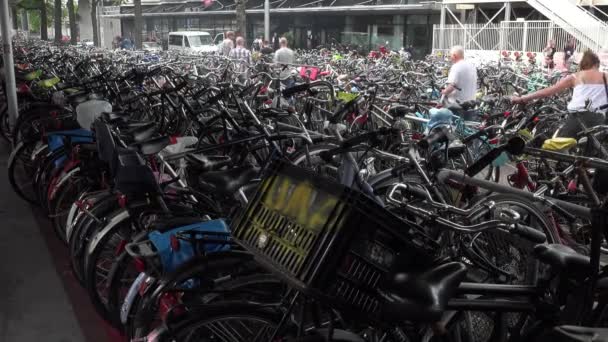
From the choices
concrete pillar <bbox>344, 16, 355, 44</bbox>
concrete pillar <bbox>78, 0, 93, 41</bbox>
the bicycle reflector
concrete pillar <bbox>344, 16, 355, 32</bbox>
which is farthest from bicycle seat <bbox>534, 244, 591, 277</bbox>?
concrete pillar <bbox>78, 0, 93, 41</bbox>

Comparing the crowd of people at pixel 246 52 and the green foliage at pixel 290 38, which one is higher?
the green foliage at pixel 290 38

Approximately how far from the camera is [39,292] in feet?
13.1

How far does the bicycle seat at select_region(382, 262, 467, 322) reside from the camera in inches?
63.4

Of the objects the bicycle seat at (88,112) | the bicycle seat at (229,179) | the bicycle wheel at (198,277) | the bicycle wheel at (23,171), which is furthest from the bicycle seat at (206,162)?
the bicycle wheel at (23,171)

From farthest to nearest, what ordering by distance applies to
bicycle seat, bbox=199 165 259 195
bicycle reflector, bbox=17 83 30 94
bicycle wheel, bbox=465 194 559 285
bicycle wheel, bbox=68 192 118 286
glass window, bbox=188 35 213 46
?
glass window, bbox=188 35 213 46, bicycle reflector, bbox=17 83 30 94, bicycle wheel, bbox=68 192 118 286, bicycle seat, bbox=199 165 259 195, bicycle wheel, bbox=465 194 559 285

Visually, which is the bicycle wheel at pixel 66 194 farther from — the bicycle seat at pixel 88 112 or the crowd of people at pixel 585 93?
the crowd of people at pixel 585 93

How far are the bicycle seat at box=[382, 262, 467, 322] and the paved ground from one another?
229cm

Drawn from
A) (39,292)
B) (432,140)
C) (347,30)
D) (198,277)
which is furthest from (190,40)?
(198,277)

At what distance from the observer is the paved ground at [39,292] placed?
3.48 m

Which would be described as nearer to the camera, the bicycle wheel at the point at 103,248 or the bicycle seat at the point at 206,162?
the bicycle wheel at the point at 103,248

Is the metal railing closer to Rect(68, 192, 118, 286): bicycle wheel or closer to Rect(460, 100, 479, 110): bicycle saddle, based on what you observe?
Rect(460, 100, 479, 110): bicycle saddle

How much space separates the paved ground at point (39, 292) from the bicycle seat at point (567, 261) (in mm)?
2508

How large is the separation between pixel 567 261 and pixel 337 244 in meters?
0.69

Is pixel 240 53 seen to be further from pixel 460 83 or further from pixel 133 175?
pixel 133 175
